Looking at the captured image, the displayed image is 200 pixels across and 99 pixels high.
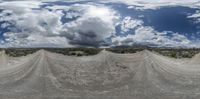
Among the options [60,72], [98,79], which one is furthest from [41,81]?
[98,79]

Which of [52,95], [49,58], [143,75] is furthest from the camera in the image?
[49,58]

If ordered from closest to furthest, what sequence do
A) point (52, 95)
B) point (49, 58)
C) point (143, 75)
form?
point (52, 95) < point (143, 75) < point (49, 58)

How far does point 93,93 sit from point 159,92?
4.82 ft

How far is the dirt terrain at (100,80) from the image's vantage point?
37.1 ft

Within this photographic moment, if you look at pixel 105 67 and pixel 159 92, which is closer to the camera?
pixel 159 92

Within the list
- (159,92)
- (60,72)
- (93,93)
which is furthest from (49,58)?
(159,92)

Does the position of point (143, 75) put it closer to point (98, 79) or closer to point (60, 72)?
point (98, 79)

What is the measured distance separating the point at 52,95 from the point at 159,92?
237 centimetres

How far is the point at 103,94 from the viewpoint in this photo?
37.5ft

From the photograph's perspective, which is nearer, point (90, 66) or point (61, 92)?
point (61, 92)

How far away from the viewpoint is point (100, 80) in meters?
11.7

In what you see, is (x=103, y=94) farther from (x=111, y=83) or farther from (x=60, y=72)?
(x=60, y=72)

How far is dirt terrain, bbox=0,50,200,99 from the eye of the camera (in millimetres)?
11320

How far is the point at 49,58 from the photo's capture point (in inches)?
513
